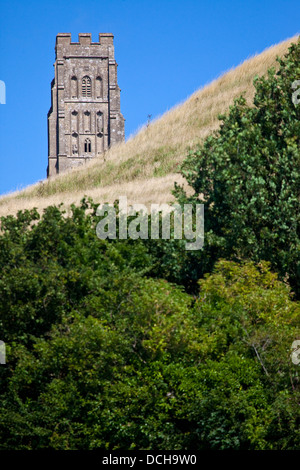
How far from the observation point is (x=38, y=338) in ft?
75.7

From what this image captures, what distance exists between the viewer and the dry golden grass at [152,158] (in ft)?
146

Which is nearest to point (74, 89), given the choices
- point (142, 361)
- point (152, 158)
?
point (152, 158)

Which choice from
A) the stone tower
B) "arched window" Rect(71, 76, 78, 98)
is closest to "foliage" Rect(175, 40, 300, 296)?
the stone tower

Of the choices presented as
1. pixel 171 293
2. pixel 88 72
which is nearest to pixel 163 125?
pixel 171 293

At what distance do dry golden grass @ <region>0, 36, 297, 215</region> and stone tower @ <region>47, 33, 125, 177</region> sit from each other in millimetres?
79402

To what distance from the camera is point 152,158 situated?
178 ft

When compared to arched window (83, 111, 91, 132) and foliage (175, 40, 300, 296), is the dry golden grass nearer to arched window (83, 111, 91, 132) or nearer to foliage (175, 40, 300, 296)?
foliage (175, 40, 300, 296)

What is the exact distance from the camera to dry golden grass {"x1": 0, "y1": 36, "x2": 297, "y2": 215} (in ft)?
146

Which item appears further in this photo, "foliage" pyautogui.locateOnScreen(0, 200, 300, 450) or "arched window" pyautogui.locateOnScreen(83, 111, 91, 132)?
"arched window" pyautogui.locateOnScreen(83, 111, 91, 132)

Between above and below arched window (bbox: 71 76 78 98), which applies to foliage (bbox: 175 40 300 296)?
below

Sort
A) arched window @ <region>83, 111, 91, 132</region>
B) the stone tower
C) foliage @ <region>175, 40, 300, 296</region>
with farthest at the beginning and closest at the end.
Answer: arched window @ <region>83, 111, 91, 132</region>
the stone tower
foliage @ <region>175, 40, 300, 296</region>

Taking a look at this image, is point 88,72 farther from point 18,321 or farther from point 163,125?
point 18,321

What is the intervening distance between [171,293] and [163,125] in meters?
38.1

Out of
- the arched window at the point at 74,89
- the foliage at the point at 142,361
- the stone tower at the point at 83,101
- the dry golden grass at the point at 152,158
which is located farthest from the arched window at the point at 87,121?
the foliage at the point at 142,361
